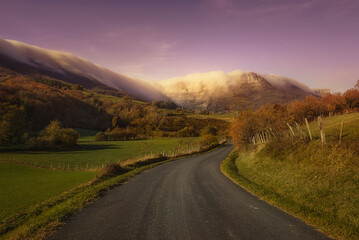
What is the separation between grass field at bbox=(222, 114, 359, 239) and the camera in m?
7.41

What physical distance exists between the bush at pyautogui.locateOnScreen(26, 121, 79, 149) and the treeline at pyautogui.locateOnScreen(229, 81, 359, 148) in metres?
57.8

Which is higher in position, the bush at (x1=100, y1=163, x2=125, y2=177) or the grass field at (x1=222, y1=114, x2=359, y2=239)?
the grass field at (x1=222, y1=114, x2=359, y2=239)

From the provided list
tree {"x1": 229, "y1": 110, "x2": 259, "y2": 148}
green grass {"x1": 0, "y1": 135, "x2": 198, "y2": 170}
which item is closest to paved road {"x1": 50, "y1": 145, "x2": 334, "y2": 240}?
tree {"x1": 229, "y1": 110, "x2": 259, "y2": 148}

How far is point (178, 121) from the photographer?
150500 millimetres

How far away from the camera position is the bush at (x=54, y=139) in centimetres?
6152

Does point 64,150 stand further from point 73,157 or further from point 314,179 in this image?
point 314,179

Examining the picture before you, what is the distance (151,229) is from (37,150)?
68061 mm

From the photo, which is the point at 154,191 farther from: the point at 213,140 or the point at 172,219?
the point at 213,140

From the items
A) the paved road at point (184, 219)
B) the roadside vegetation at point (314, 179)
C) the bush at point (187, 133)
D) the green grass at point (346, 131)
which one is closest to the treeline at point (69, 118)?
the bush at point (187, 133)

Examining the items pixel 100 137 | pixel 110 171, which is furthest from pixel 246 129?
pixel 100 137

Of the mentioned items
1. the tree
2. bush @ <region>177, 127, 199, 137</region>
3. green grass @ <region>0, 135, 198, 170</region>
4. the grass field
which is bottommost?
green grass @ <region>0, 135, 198, 170</region>

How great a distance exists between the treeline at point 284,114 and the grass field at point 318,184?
41.1ft

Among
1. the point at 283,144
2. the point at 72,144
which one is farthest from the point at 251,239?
the point at 72,144

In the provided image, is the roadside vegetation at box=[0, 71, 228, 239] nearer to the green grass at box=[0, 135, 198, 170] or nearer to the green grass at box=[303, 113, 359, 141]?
the green grass at box=[0, 135, 198, 170]
